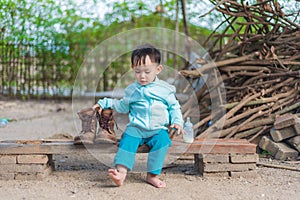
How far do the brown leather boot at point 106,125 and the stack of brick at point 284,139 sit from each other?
5.44 ft

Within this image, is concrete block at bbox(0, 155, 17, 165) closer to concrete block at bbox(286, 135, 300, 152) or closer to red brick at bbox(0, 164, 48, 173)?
red brick at bbox(0, 164, 48, 173)

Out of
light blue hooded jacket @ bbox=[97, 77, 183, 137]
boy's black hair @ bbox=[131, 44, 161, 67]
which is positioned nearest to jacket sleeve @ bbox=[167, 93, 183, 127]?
light blue hooded jacket @ bbox=[97, 77, 183, 137]

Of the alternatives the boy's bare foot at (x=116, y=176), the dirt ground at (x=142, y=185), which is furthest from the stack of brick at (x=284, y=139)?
the boy's bare foot at (x=116, y=176)

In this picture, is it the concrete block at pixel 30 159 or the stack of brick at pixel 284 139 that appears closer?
the concrete block at pixel 30 159

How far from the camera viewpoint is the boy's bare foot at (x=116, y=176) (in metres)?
3.03

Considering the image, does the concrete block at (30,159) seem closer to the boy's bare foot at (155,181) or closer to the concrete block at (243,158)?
the boy's bare foot at (155,181)

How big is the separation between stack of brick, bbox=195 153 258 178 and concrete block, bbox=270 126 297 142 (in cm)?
86

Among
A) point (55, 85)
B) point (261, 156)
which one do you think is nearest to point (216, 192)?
point (261, 156)

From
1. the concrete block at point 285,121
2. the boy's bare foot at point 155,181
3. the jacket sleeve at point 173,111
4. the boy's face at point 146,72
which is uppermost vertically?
the boy's face at point 146,72

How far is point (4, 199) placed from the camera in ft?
9.45

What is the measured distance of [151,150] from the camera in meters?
3.18

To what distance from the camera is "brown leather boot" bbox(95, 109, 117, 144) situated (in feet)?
10.7

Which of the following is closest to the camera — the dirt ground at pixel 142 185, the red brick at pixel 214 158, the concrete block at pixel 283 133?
the dirt ground at pixel 142 185

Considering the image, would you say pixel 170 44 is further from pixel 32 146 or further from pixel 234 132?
pixel 32 146
